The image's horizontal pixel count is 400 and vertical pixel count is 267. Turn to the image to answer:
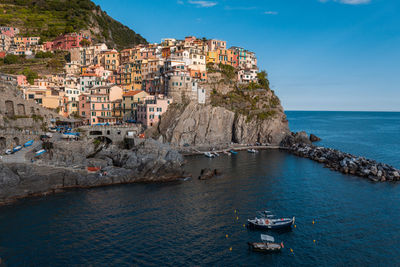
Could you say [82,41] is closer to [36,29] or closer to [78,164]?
[36,29]

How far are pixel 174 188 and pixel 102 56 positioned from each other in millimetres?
83607

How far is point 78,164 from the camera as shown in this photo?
55000mm

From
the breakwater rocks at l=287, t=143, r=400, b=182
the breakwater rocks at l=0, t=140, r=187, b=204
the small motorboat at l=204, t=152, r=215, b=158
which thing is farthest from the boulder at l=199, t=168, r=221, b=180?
the breakwater rocks at l=287, t=143, r=400, b=182

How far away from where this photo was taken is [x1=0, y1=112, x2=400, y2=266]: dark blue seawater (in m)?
29.9

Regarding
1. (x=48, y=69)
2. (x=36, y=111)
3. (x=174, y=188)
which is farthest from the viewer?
(x=48, y=69)

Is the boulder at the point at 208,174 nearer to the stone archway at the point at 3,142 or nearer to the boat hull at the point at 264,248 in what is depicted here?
the boat hull at the point at 264,248

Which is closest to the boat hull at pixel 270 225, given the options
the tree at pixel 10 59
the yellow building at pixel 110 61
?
the yellow building at pixel 110 61

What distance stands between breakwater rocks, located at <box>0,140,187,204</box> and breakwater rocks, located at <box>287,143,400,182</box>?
129 ft

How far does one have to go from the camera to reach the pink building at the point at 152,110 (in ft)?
271

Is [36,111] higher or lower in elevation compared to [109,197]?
higher

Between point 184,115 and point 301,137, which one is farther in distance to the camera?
point 301,137

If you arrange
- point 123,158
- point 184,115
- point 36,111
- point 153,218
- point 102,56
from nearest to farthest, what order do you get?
point 153,218 → point 123,158 → point 36,111 → point 184,115 → point 102,56

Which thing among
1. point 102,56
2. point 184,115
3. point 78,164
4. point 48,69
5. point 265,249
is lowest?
point 265,249

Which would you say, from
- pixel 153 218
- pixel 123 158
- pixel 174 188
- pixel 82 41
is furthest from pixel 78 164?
pixel 82 41
